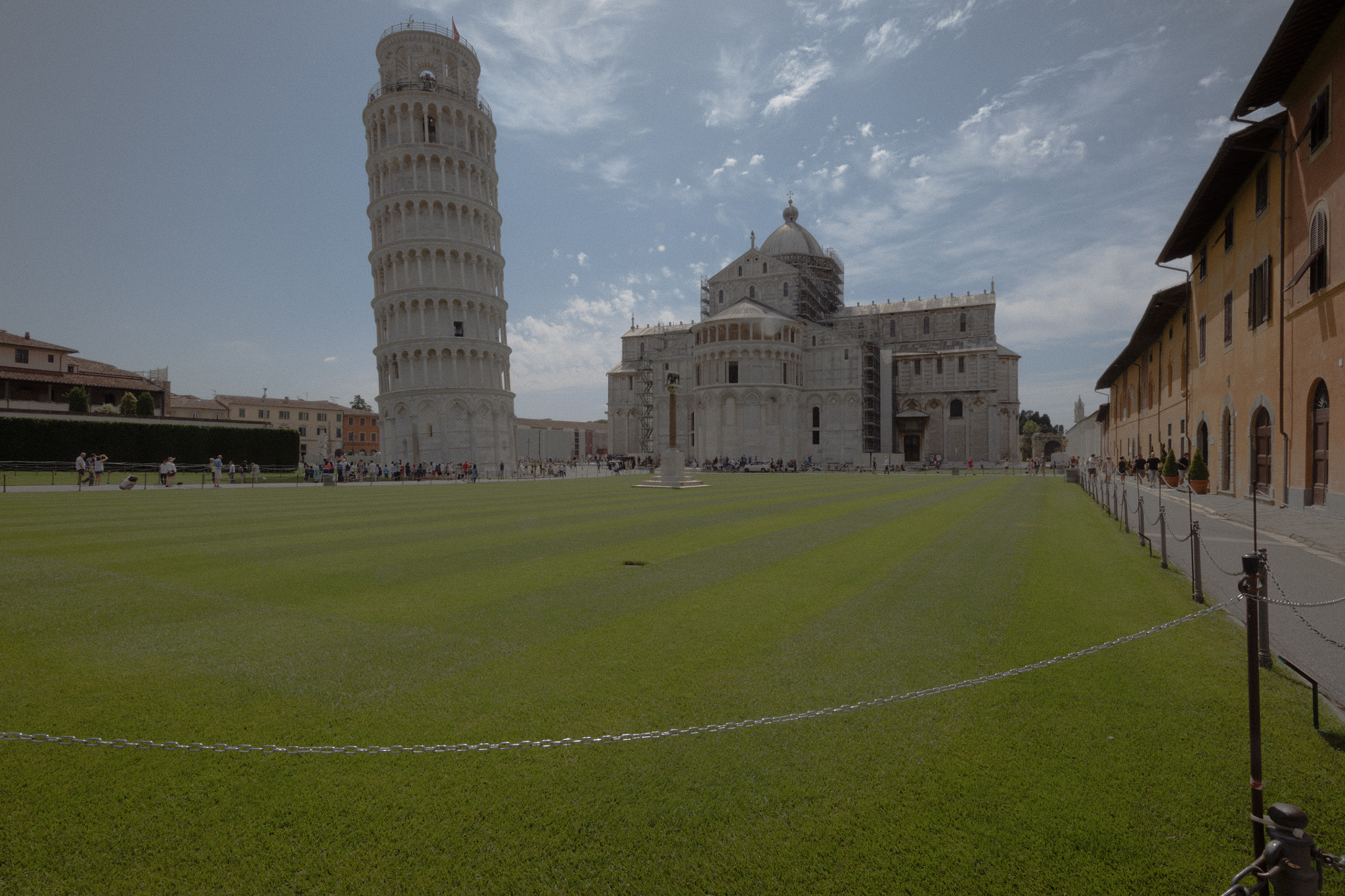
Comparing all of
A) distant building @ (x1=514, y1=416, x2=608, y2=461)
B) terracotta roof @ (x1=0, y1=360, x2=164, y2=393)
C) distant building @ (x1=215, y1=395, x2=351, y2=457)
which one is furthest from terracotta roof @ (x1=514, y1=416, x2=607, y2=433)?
terracotta roof @ (x1=0, y1=360, x2=164, y2=393)

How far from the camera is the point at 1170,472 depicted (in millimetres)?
24562

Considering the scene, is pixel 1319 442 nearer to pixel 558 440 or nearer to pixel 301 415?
pixel 558 440

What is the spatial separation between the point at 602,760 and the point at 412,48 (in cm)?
6346

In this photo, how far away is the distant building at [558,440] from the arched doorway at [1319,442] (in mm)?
62621

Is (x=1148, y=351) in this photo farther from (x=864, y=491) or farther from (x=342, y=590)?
(x=342, y=590)

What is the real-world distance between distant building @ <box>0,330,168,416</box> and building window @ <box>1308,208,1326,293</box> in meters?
64.7

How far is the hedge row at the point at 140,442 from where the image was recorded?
36406 mm

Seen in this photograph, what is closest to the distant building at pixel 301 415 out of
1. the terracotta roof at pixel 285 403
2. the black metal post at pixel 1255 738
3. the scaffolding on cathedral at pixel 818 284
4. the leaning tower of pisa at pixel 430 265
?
the terracotta roof at pixel 285 403

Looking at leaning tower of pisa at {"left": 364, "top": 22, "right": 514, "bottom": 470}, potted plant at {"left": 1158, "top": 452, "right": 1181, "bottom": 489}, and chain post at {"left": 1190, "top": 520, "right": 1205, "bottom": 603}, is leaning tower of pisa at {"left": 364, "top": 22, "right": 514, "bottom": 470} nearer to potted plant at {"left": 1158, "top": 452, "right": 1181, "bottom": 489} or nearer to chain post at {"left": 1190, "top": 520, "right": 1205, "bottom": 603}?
potted plant at {"left": 1158, "top": 452, "right": 1181, "bottom": 489}

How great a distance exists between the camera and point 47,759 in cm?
376

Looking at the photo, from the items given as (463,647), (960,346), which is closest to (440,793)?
(463,647)

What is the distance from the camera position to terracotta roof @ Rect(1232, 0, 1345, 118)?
12.8m

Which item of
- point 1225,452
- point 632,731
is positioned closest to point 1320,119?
point 1225,452

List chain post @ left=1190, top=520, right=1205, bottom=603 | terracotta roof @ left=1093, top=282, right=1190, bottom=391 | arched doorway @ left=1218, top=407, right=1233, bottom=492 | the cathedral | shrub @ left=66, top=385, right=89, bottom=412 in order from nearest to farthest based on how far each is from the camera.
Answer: chain post @ left=1190, top=520, right=1205, bottom=603 → arched doorway @ left=1218, top=407, right=1233, bottom=492 → terracotta roof @ left=1093, top=282, right=1190, bottom=391 → shrub @ left=66, top=385, right=89, bottom=412 → the cathedral
